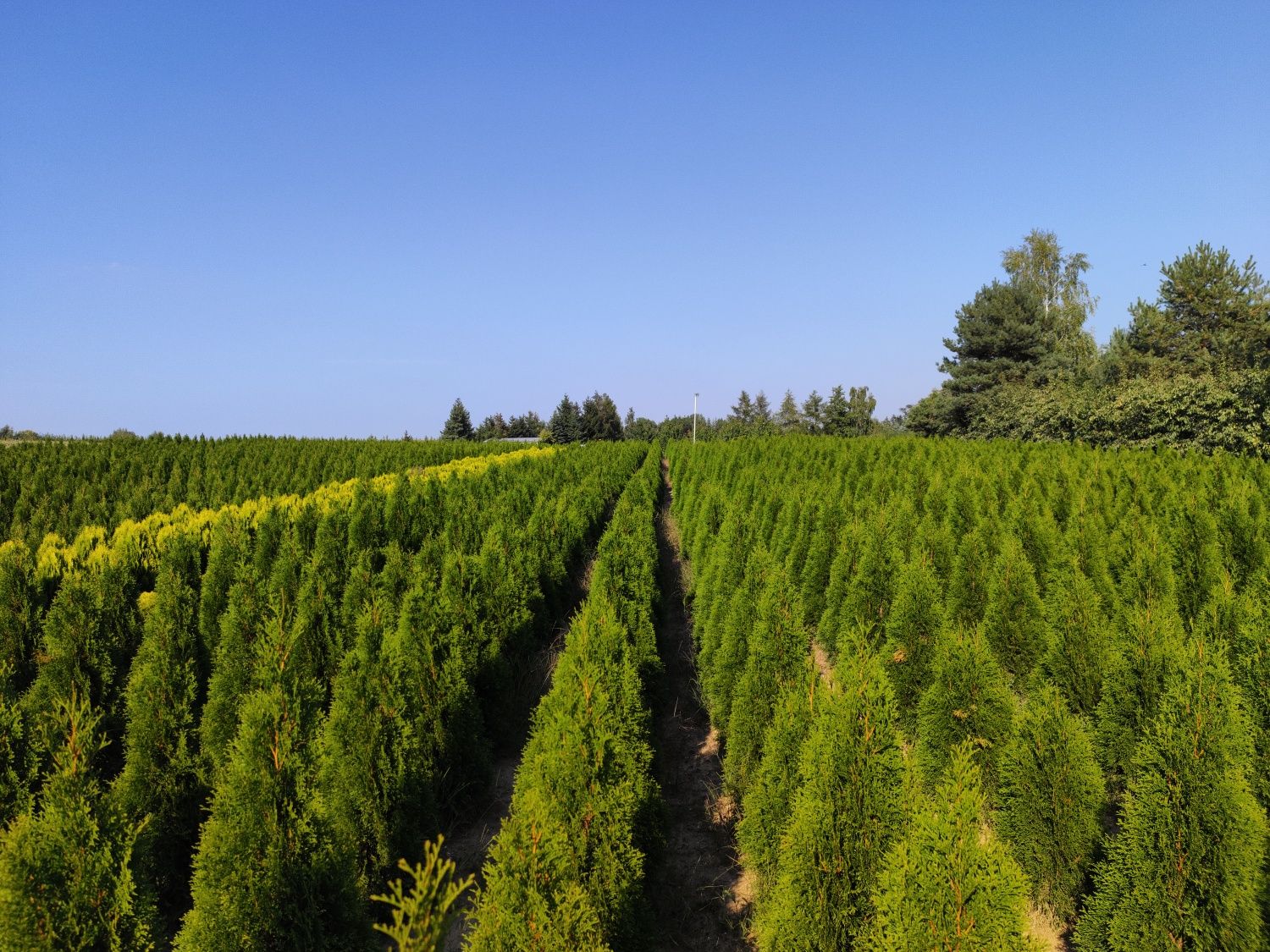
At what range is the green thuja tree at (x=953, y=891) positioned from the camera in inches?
88.7

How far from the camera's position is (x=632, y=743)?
3.85 meters

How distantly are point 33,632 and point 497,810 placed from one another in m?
5.03

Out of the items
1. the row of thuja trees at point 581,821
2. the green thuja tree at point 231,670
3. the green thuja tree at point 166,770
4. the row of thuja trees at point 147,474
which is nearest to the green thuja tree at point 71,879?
the row of thuja trees at point 581,821

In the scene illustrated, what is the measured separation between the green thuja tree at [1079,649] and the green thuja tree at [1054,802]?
202 cm

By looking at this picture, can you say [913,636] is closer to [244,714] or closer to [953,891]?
→ [953,891]

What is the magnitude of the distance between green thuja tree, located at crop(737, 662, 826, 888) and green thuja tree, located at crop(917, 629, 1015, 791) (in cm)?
130

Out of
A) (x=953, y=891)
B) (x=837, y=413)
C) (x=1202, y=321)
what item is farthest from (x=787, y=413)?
(x=953, y=891)

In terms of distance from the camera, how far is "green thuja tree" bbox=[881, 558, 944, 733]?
602 cm

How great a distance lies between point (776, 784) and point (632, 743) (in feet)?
3.03

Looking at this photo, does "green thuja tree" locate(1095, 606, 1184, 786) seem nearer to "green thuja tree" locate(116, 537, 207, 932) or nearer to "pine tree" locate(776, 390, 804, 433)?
"green thuja tree" locate(116, 537, 207, 932)

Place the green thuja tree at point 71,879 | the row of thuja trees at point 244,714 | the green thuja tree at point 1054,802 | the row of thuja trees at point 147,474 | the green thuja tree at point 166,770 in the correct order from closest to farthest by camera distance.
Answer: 1. the green thuja tree at point 71,879
2. the row of thuja trees at point 244,714
3. the green thuja tree at point 1054,802
4. the green thuja tree at point 166,770
5. the row of thuja trees at point 147,474

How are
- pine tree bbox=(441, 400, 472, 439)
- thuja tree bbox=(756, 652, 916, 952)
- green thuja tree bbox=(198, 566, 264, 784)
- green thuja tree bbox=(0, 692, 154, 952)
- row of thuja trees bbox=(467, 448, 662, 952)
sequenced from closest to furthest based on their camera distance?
green thuja tree bbox=(0, 692, 154, 952), row of thuja trees bbox=(467, 448, 662, 952), thuja tree bbox=(756, 652, 916, 952), green thuja tree bbox=(198, 566, 264, 784), pine tree bbox=(441, 400, 472, 439)

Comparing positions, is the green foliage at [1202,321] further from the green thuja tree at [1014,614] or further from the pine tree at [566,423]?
the pine tree at [566,423]

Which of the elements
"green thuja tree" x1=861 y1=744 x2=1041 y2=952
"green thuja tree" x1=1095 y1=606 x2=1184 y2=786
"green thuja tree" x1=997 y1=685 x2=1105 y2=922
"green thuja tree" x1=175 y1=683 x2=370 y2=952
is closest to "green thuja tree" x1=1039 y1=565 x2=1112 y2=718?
"green thuja tree" x1=1095 y1=606 x2=1184 y2=786
